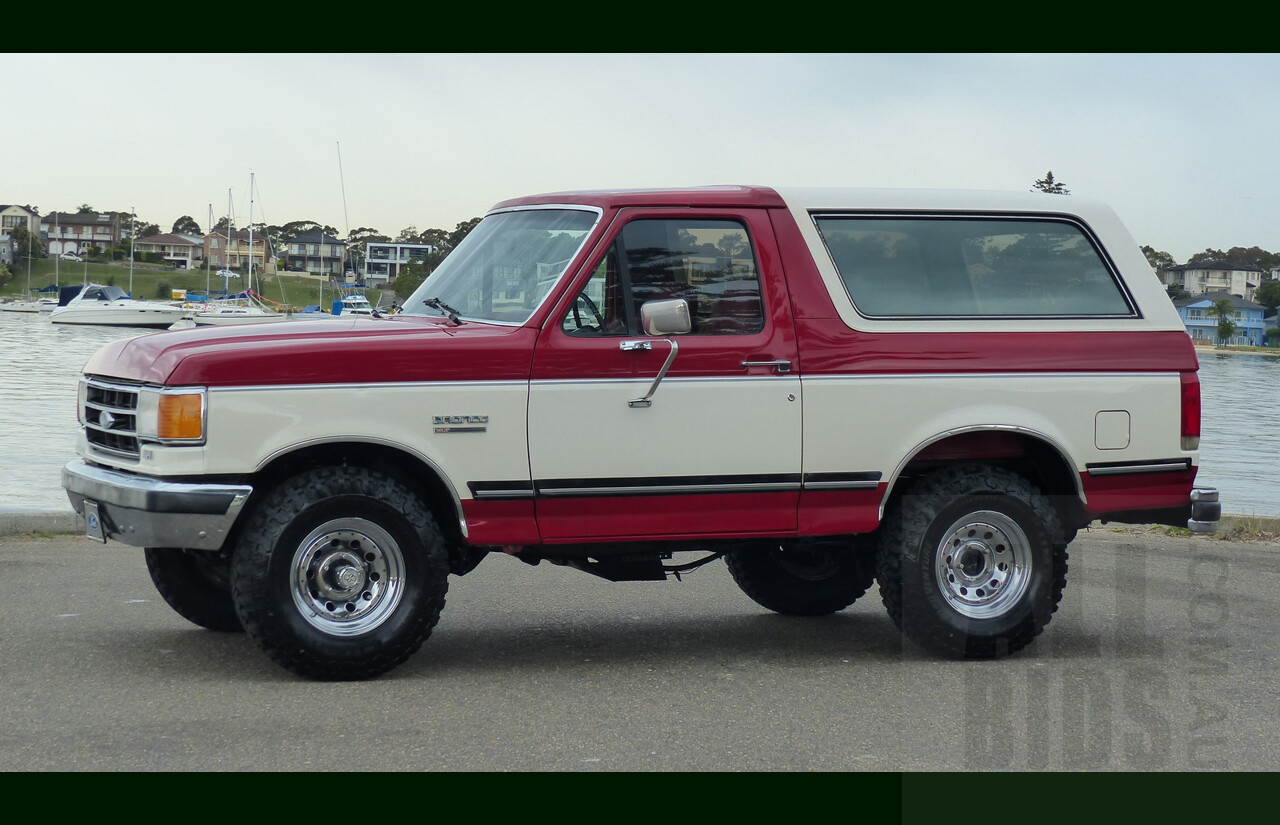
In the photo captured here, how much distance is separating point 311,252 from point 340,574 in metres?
160

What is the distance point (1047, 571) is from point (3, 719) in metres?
4.84

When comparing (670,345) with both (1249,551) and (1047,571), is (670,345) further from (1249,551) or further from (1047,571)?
(1249,551)

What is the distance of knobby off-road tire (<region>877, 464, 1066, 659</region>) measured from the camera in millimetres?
7035

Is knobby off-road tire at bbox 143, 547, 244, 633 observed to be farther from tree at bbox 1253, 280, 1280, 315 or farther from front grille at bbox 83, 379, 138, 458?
tree at bbox 1253, 280, 1280, 315

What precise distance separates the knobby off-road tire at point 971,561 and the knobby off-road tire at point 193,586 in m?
3.37

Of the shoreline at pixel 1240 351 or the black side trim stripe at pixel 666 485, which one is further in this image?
the shoreline at pixel 1240 351

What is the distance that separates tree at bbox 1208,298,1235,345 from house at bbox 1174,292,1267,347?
26cm

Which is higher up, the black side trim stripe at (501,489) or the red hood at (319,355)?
the red hood at (319,355)

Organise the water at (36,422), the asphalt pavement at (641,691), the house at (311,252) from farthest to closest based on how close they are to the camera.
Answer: the house at (311,252), the water at (36,422), the asphalt pavement at (641,691)

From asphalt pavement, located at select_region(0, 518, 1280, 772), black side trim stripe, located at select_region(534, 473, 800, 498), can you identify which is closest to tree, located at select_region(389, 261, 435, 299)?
black side trim stripe, located at select_region(534, 473, 800, 498)

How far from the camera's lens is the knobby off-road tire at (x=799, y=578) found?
8156 mm

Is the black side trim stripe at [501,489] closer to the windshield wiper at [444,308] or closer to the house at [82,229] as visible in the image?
the windshield wiper at [444,308]

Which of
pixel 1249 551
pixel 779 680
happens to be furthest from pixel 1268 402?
pixel 779 680

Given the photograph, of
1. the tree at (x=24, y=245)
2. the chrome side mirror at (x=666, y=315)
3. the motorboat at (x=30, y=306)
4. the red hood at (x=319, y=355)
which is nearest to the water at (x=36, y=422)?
the red hood at (x=319, y=355)
